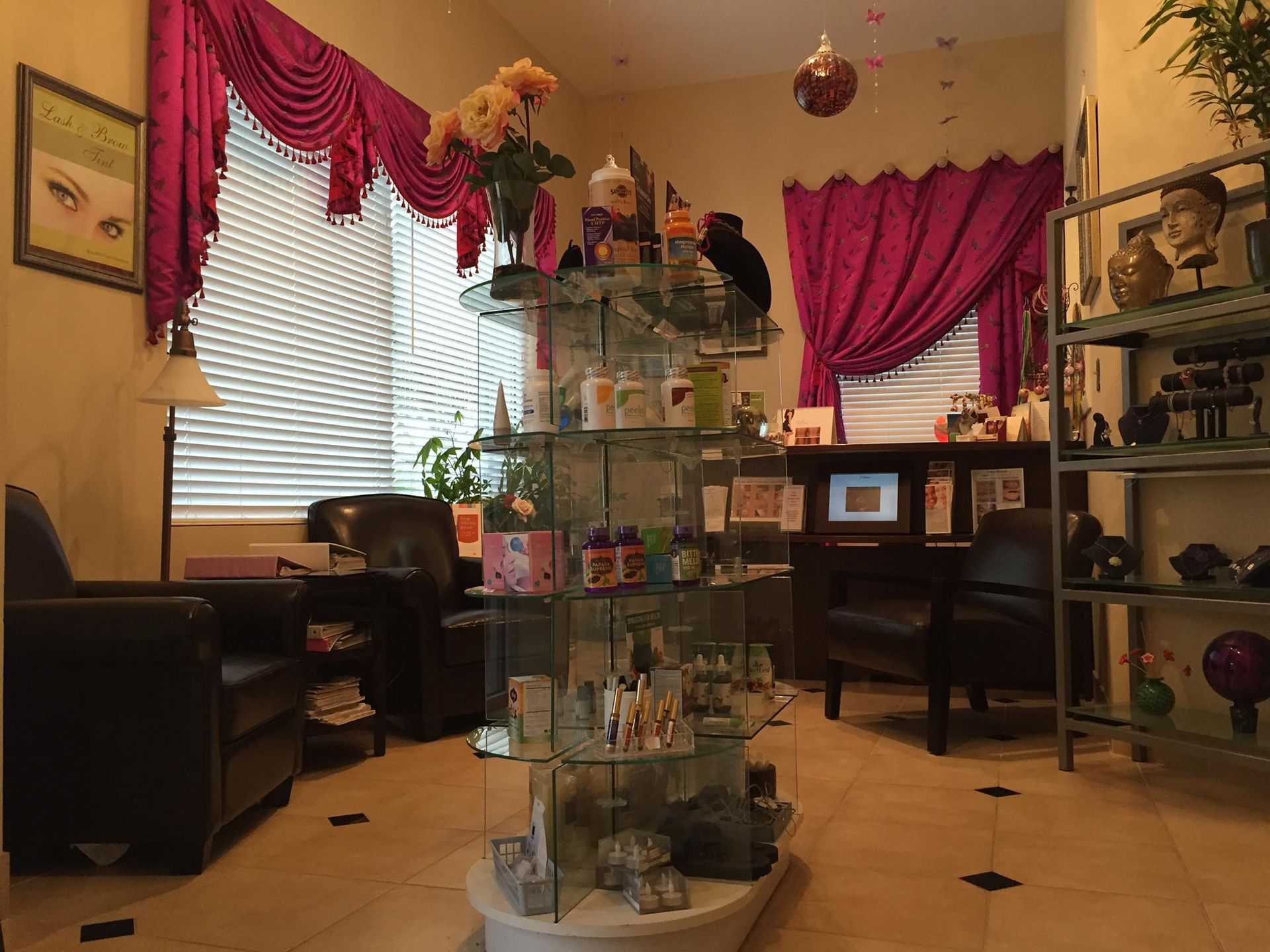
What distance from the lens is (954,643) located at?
3510 millimetres

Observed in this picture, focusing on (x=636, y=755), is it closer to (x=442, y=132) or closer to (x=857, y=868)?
(x=857, y=868)

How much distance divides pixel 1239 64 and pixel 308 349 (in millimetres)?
3439

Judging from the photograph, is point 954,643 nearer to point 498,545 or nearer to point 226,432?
point 498,545

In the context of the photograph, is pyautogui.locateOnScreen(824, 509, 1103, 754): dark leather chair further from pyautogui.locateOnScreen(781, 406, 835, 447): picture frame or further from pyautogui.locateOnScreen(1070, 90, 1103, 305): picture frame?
pyautogui.locateOnScreen(781, 406, 835, 447): picture frame

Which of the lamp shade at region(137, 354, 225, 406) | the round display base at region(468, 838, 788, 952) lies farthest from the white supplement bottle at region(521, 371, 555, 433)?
the lamp shade at region(137, 354, 225, 406)

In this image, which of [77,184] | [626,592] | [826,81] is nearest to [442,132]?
[626,592]

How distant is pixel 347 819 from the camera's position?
2791mm

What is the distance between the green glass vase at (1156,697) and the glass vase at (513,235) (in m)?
2.36

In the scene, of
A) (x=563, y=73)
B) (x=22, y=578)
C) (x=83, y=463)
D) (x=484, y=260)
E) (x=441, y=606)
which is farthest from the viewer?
(x=563, y=73)

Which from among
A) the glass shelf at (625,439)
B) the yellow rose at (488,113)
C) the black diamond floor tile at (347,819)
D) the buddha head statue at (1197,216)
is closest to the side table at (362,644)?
the black diamond floor tile at (347,819)

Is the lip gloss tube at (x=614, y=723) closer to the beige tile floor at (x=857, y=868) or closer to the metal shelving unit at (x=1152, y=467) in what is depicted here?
the beige tile floor at (x=857, y=868)

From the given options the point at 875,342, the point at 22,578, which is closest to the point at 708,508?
the point at 22,578

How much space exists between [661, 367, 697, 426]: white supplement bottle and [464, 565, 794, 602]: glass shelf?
1.07 ft

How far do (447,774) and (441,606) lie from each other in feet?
3.34
